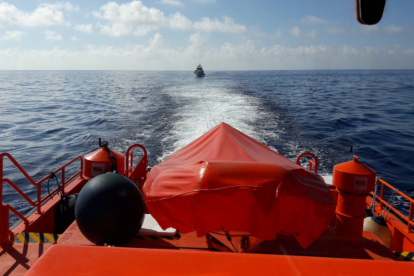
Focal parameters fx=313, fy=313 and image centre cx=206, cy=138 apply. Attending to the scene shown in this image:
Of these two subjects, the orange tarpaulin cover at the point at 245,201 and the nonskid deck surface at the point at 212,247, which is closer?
the orange tarpaulin cover at the point at 245,201

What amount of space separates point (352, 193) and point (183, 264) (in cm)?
448

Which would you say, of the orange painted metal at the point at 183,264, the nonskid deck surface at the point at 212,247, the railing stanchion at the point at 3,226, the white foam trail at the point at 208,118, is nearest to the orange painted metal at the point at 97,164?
the nonskid deck surface at the point at 212,247

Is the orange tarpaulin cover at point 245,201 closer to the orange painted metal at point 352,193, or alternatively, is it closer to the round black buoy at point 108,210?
the round black buoy at point 108,210

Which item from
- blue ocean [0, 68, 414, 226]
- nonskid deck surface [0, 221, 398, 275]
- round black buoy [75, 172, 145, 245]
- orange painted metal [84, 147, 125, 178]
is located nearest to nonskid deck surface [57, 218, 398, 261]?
nonskid deck surface [0, 221, 398, 275]

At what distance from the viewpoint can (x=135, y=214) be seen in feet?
15.5

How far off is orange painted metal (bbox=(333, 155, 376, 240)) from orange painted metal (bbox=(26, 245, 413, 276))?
380 cm

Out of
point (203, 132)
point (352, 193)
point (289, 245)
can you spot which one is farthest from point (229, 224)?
point (203, 132)

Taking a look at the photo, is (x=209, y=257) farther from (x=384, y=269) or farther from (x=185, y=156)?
(x=185, y=156)

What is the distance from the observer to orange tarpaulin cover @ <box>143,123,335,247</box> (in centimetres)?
356

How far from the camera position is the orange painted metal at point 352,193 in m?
5.30

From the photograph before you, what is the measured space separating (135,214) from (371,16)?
3971mm

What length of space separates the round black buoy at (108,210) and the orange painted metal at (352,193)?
11.4ft

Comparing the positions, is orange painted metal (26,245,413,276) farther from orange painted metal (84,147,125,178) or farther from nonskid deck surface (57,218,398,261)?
orange painted metal (84,147,125,178)

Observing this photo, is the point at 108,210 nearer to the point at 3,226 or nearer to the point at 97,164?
the point at 3,226
